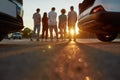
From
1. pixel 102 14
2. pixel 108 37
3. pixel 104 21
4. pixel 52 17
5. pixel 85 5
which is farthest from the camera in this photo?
pixel 52 17

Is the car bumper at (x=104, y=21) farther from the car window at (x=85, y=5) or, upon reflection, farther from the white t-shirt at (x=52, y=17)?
the white t-shirt at (x=52, y=17)

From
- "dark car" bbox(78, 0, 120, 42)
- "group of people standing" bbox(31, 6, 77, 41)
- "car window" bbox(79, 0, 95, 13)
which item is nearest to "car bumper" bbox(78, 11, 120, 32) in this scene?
"dark car" bbox(78, 0, 120, 42)

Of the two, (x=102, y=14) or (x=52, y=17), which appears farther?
(x=52, y=17)

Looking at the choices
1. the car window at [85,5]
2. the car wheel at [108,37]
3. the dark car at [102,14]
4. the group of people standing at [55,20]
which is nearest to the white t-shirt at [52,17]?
the group of people standing at [55,20]

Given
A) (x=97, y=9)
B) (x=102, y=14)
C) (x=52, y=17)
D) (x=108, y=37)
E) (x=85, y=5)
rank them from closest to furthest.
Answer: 1. (x=102, y=14)
2. (x=97, y=9)
3. (x=85, y=5)
4. (x=108, y=37)
5. (x=52, y=17)

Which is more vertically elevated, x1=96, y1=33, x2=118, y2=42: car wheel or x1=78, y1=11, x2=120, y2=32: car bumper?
x1=78, y1=11, x2=120, y2=32: car bumper

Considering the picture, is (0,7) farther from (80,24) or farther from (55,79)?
(55,79)

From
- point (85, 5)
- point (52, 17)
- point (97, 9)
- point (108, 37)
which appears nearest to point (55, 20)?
point (52, 17)

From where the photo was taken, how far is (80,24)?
11430 millimetres

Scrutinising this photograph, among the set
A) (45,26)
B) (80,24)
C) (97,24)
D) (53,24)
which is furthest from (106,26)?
(45,26)

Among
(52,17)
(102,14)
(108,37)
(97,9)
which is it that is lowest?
(108,37)

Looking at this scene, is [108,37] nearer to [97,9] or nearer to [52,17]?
[97,9]

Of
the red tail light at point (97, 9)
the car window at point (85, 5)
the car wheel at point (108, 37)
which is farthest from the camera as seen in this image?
the car wheel at point (108, 37)

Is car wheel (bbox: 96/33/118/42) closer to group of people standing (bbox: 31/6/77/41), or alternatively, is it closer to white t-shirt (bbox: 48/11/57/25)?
group of people standing (bbox: 31/6/77/41)
